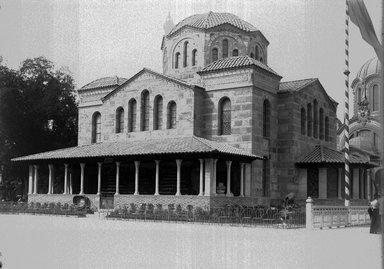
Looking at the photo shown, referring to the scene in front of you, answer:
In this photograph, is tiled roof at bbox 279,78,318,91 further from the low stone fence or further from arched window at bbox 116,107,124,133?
the low stone fence

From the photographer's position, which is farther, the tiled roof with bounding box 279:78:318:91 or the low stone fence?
the tiled roof with bounding box 279:78:318:91

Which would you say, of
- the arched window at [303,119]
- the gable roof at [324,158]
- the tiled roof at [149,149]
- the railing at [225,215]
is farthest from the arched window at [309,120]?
the railing at [225,215]

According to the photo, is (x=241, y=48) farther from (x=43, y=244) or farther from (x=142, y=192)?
(x=43, y=244)

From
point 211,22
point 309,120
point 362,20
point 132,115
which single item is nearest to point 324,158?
point 309,120

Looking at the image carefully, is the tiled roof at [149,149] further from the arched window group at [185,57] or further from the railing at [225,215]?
the arched window group at [185,57]

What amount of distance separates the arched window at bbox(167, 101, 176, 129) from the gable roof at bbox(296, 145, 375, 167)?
752cm

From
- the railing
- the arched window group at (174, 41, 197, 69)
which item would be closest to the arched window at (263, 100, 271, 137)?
the arched window group at (174, 41, 197, 69)

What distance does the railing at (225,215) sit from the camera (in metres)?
21.6

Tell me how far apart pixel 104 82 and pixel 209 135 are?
10.5 meters

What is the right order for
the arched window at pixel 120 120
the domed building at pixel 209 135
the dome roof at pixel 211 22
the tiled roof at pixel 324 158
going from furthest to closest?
the dome roof at pixel 211 22, the arched window at pixel 120 120, the tiled roof at pixel 324 158, the domed building at pixel 209 135

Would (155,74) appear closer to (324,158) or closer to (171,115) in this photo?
(171,115)

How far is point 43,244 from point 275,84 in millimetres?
20800

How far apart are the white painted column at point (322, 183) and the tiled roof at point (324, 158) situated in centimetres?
80

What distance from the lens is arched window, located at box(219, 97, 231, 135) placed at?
96.9ft
